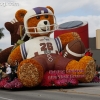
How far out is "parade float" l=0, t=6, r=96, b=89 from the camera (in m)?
14.7

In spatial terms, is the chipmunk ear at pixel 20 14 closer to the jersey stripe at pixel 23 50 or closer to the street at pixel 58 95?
the jersey stripe at pixel 23 50

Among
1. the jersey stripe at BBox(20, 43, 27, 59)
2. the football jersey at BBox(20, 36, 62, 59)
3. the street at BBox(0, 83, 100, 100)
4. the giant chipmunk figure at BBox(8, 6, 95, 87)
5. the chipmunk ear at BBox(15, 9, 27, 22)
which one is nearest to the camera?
the street at BBox(0, 83, 100, 100)

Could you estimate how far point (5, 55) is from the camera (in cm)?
1789

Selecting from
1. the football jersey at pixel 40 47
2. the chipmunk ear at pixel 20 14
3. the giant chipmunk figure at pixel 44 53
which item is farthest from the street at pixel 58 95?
the chipmunk ear at pixel 20 14

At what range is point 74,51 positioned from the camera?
52.6 feet

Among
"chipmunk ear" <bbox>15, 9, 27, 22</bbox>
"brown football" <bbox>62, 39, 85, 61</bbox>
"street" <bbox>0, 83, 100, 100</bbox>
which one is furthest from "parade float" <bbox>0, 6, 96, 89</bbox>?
"chipmunk ear" <bbox>15, 9, 27, 22</bbox>

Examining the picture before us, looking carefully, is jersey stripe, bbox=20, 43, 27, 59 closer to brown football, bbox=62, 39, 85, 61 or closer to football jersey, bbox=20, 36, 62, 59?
football jersey, bbox=20, 36, 62, 59

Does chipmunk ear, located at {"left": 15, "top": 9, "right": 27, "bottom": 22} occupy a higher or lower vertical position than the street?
higher

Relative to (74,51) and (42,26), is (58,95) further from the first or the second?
(42,26)

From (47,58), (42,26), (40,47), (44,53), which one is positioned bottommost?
(47,58)

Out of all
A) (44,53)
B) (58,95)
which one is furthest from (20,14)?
(58,95)

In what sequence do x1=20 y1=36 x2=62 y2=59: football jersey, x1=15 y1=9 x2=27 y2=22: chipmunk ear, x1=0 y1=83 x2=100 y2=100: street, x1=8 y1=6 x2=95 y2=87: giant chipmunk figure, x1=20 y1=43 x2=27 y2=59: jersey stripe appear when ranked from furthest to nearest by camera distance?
x1=15 y1=9 x2=27 y2=22: chipmunk ear
x1=20 y1=43 x2=27 y2=59: jersey stripe
x1=20 y1=36 x2=62 y2=59: football jersey
x1=8 y1=6 x2=95 y2=87: giant chipmunk figure
x1=0 y1=83 x2=100 y2=100: street

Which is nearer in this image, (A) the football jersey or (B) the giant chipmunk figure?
(B) the giant chipmunk figure

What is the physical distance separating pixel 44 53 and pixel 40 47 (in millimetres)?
375
